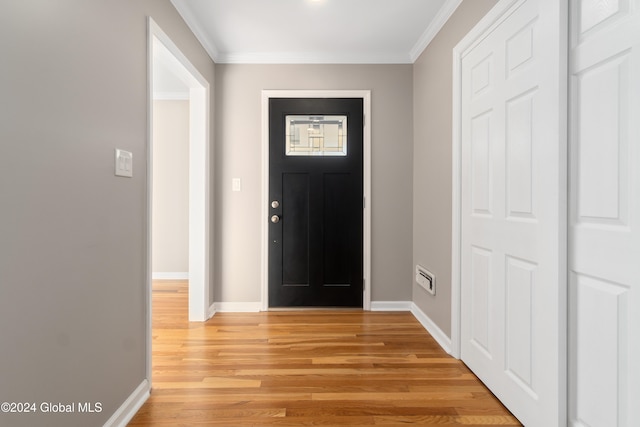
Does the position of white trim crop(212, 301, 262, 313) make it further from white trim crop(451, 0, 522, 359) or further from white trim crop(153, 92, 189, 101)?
white trim crop(153, 92, 189, 101)

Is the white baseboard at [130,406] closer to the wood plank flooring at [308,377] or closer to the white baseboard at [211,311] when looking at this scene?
the wood plank flooring at [308,377]

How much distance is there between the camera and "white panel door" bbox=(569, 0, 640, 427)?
1105mm

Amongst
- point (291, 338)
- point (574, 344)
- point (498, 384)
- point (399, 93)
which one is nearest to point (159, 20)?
point (399, 93)

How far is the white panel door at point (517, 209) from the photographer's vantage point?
1.38m

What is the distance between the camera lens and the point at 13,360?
1.05 meters

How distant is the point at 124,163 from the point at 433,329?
249cm

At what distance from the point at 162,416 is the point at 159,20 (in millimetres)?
2277

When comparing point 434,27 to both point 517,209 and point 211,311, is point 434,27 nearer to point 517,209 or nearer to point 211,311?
point 517,209

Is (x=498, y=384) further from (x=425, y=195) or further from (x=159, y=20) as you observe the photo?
(x=159, y=20)

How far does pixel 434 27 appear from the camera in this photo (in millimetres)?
2721

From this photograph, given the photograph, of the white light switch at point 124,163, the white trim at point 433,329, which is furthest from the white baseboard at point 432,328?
the white light switch at point 124,163

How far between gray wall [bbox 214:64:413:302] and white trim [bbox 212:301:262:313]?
0.16 ft

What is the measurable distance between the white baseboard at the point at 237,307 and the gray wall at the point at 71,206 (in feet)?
4.81

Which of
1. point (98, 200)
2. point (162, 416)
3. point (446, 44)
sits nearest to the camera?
point (98, 200)
